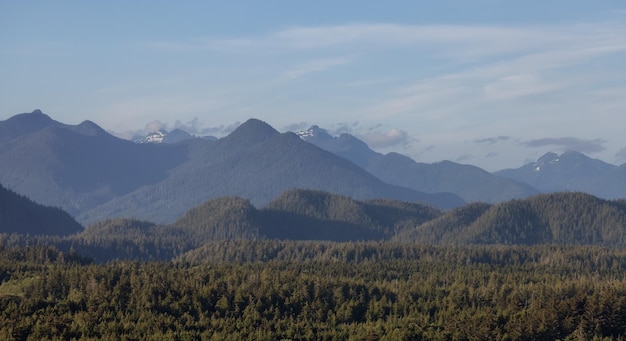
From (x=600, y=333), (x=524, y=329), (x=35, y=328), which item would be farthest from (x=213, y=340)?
(x=600, y=333)

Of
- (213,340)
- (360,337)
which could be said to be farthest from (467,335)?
(213,340)

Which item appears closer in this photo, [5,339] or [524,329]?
[5,339]

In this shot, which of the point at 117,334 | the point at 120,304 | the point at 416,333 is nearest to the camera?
the point at 117,334

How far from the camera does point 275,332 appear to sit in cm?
17925

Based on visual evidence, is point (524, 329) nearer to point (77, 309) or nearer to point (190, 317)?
point (190, 317)

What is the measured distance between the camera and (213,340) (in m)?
161

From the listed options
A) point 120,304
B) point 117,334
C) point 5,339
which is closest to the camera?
point 5,339

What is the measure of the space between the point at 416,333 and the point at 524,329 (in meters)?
19.8

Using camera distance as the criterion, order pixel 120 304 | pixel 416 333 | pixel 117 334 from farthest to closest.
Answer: pixel 120 304 < pixel 416 333 < pixel 117 334

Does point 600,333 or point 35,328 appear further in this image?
point 600,333

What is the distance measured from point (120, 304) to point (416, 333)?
56515 mm

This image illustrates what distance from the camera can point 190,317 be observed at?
187 m

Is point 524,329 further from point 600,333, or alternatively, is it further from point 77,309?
point 77,309

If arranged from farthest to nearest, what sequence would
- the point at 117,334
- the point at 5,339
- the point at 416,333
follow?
1. the point at 416,333
2. the point at 117,334
3. the point at 5,339
